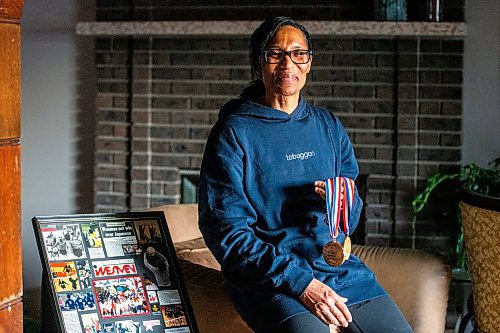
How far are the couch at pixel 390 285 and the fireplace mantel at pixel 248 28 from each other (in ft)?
4.75

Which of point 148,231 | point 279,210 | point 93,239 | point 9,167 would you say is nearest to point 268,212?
point 279,210

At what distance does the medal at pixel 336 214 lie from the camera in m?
2.06

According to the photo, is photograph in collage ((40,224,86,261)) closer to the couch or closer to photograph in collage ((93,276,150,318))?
photograph in collage ((93,276,150,318))

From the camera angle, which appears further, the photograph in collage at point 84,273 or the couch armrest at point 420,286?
the couch armrest at point 420,286

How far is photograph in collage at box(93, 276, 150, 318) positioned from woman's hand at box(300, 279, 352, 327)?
1.62 ft

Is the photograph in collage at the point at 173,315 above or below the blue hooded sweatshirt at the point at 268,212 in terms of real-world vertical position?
below

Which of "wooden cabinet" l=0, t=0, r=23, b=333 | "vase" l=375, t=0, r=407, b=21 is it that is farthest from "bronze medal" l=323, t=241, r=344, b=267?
"vase" l=375, t=0, r=407, b=21

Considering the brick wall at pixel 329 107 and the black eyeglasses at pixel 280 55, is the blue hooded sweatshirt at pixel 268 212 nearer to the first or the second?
the black eyeglasses at pixel 280 55

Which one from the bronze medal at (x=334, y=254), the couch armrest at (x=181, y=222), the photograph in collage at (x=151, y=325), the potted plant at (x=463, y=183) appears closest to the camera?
the bronze medal at (x=334, y=254)

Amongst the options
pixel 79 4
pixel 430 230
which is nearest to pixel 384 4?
pixel 430 230

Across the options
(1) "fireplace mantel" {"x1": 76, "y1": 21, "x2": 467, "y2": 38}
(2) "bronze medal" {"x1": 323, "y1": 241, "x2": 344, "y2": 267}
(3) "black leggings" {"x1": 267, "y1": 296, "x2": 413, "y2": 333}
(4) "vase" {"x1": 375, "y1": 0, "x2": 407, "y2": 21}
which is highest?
(4) "vase" {"x1": 375, "y1": 0, "x2": 407, "y2": 21}

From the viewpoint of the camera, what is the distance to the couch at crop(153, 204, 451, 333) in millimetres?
2312

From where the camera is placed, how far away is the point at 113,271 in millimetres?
2201

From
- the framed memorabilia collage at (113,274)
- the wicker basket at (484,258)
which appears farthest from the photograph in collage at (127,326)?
the wicker basket at (484,258)
